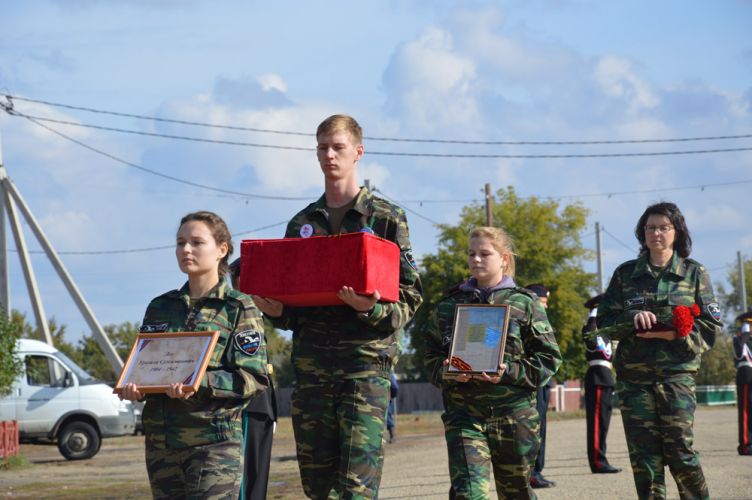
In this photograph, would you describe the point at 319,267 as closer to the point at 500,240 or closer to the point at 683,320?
the point at 500,240

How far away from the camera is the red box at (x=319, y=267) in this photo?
516cm

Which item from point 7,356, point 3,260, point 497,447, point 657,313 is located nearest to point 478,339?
point 497,447

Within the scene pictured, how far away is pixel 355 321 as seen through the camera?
5.55 metres

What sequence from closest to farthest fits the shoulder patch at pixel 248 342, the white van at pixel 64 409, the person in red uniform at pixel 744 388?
the shoulder patch at pixel 248 342, the person in red uniform at pixel 744 388, the white van at pixel 64 409

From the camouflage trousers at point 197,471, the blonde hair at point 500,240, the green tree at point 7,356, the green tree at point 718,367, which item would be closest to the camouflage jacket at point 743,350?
the blonde hair at point 500,240

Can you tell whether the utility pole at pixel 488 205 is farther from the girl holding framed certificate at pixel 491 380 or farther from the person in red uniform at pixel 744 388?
the girl holding framed certificate at pixel 491 380

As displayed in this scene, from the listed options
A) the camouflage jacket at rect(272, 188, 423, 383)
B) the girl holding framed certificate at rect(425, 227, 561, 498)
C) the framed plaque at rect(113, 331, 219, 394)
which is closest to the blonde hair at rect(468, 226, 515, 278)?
Answer: the girl holding framed certificate at rect(425, 227, 561, 498)

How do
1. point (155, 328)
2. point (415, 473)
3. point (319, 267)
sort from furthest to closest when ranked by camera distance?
1. point (415, 473)
2. point (155, 328)
3. point (319, 267)

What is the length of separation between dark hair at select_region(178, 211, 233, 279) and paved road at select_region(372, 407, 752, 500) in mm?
5448

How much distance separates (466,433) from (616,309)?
215 cm

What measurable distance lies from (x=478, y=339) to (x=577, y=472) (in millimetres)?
7441

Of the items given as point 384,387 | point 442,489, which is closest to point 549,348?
point 384,387

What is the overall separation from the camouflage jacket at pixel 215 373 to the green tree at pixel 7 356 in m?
14.2

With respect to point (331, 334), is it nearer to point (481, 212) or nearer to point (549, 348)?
point (549, 348)
